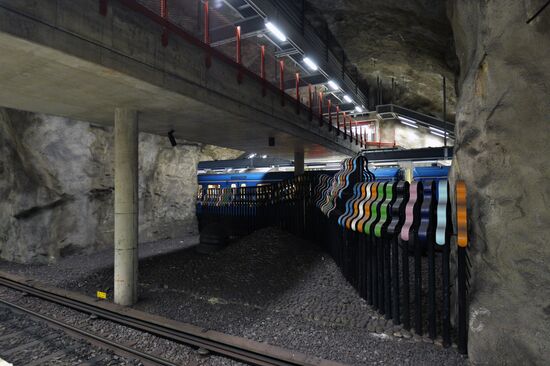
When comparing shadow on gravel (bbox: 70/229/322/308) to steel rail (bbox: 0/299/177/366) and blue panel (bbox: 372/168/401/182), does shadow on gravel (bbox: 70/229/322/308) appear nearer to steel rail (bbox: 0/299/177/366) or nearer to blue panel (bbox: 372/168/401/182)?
steel rail (bbox: 0/299/177/366)

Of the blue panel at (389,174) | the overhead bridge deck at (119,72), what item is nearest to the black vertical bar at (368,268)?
the overhead bridge deck at (119,72)

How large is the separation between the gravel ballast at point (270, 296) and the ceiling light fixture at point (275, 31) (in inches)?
210

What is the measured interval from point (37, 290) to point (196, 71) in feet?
18.2

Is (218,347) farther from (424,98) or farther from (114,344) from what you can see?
(424,98)

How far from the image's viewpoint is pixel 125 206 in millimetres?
6070

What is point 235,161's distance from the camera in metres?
17.9

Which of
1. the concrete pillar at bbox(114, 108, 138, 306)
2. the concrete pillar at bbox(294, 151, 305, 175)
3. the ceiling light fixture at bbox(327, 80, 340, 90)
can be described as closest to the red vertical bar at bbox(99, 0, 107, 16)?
the concrete pillar at bbox(114, 108, 138, 306)

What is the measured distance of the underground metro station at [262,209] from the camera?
312cm

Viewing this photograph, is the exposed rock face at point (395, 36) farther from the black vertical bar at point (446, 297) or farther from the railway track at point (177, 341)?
the railway track at point (177, 341)

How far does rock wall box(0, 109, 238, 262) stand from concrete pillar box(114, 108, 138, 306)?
5329mm

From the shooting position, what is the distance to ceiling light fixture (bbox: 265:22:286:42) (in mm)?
8086

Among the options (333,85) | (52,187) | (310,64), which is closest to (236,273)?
(52,187)

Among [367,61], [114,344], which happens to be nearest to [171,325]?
[114,344]

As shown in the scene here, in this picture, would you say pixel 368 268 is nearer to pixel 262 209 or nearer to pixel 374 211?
pixel 374 211
